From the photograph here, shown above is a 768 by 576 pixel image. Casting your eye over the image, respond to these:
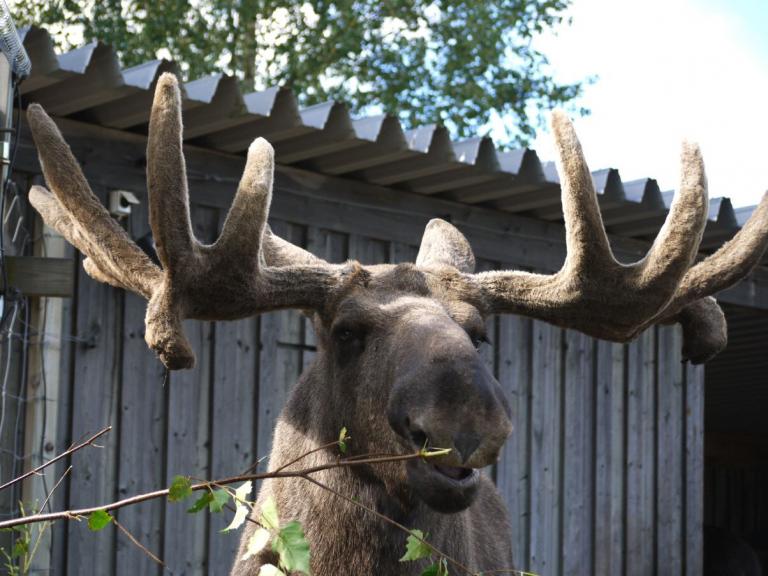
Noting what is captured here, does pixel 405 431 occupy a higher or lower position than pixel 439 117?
lower

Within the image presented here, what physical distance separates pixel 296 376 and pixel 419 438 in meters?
4.79

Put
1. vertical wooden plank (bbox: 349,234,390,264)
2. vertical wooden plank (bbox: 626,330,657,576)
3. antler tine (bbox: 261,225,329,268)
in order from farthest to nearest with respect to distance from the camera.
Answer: vertical wooden plank (bbox: 626,330,657,576) < vertical wooden plank (bbox: 349,234,390,264) < antler tine (bbox: 261,225,329,268)

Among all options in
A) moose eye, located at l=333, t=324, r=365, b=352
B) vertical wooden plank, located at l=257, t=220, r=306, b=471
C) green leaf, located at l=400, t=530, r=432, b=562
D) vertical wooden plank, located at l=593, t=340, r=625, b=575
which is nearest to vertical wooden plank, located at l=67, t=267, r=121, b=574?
vertical wooden plank, located at l=257, t=220, r=306, b=471

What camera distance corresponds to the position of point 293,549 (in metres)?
2.32

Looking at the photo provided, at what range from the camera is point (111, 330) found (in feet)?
23.4

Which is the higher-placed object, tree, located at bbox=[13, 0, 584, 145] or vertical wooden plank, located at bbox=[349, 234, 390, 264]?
tree, located at bbox=[13, 0, 584, 145]

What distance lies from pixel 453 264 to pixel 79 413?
124 inches

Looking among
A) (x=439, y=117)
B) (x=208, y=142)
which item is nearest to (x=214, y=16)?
(x=439, y=117)

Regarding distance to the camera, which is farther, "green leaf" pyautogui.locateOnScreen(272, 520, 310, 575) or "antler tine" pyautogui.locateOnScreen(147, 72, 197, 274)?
"antler tine" pyautogui.locateOnScreen(147, 72, 197, 274)

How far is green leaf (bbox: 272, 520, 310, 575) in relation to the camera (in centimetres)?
231

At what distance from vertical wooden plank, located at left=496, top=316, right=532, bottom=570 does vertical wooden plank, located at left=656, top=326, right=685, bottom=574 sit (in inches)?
64.2

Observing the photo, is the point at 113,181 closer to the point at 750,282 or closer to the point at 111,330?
the point at 111,330

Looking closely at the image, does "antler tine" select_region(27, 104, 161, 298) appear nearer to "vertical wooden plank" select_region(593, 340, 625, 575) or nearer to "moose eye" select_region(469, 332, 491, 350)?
"moose eye" select_region(469, 332, 491, 350)

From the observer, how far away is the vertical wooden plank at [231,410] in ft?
24.7
